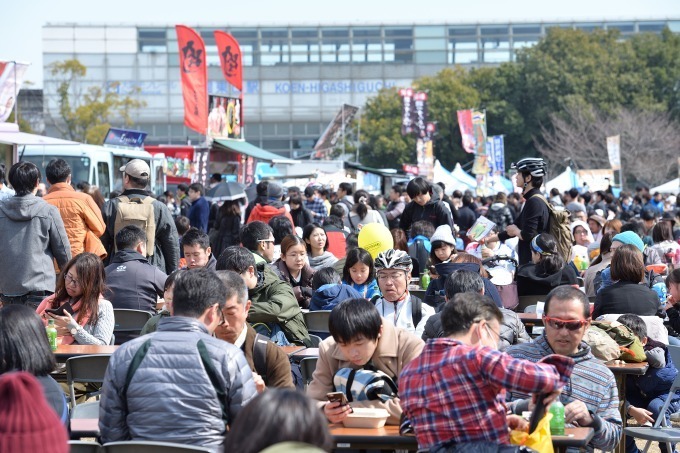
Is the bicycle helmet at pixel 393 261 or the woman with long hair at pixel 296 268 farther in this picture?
the woman with long hair at pixel 296 268

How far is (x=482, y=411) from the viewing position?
13.4ft

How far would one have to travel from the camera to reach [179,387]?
4180 millimetres

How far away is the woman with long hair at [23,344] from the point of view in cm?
405

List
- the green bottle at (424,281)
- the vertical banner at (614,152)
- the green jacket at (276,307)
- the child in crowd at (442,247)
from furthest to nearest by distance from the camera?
the vertical banner at (614,152) → the green bottle at (424,281) → the child in crowd at (442,247) → the green jacket at (276,307)

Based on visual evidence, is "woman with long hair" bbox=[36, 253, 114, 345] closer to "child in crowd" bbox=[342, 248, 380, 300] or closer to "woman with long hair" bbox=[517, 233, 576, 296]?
"child in crowd" bbox=[342, 248, 380, 300]

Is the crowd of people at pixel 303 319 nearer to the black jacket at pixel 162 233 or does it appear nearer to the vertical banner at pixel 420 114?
the black jacket at pixel 162 233

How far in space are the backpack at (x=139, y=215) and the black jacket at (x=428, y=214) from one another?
3.93 metres

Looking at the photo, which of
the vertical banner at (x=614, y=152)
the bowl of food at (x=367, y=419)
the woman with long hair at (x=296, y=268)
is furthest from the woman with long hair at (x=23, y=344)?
the vertical banner at (x=614, y=152)

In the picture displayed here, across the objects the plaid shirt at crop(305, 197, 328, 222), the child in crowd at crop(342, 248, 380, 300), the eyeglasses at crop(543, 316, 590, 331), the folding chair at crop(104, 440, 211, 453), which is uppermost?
the plaid shirt at crop(305, 197, 328, 222)

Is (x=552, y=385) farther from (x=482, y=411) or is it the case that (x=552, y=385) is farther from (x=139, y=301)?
(x=139, y=301)

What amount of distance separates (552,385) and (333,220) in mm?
9524

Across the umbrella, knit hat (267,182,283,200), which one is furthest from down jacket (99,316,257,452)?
the umbrella

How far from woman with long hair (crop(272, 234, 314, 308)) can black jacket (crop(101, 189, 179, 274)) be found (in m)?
1.11

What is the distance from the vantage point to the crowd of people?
4070 millimetres
